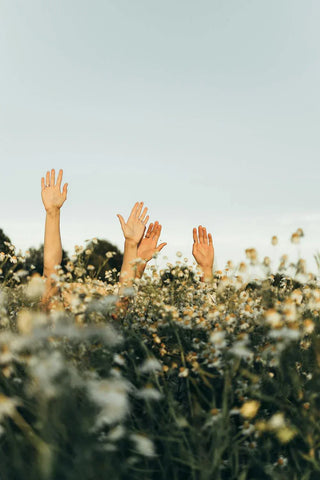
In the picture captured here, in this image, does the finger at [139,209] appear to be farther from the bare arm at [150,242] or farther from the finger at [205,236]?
the finger at [205,236]

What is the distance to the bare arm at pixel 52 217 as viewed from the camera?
220 inches

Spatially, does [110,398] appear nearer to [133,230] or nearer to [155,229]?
[133,230]

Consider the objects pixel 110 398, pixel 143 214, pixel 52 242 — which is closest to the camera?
pixel 110 398

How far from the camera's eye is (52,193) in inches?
235

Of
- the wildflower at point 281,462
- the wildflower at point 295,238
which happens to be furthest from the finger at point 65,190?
the wildflower at point 281,462

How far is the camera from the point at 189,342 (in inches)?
126

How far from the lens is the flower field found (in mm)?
1724

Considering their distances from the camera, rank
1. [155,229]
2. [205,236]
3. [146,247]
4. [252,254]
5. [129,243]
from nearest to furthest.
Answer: [252,254], [129,243], [146,247], [155,229], [205,236]

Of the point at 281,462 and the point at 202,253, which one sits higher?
the point at 202,253

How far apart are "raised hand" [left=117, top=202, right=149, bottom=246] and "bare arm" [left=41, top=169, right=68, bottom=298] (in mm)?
1064

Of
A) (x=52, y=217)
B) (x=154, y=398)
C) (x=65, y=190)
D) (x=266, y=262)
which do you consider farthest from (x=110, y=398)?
(x=65, y=190)

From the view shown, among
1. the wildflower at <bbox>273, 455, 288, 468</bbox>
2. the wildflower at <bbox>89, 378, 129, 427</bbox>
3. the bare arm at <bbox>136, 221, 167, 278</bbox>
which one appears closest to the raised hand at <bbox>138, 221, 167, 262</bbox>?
the bare arm at <bbox>136, 221, 167, 278</bbox>

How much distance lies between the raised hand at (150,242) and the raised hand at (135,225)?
1.16 ft

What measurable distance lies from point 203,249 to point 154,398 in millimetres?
5324
